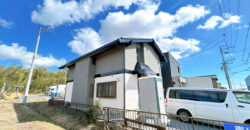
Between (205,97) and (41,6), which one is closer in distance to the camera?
(205,97)

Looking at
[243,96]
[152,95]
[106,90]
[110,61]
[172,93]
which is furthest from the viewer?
[110,61]

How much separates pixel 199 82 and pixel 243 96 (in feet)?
35.5

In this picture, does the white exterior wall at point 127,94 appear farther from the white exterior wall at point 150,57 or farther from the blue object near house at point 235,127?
the blue object near house at point 235,127

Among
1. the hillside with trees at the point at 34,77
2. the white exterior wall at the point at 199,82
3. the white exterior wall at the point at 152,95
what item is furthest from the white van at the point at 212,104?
the hillside with trees at the point at 34,77

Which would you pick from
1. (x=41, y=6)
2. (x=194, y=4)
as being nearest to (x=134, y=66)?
(x=194, y=4)

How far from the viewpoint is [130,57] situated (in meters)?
6.34

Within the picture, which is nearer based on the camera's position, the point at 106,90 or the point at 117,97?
the point at 117,97

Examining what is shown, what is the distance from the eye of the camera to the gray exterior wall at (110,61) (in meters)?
6.26

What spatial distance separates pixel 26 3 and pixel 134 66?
8594 mm

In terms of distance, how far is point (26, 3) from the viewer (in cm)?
676

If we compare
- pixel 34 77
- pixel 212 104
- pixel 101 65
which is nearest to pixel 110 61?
pixel 101 65

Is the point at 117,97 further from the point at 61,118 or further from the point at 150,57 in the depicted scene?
the point at 150,57

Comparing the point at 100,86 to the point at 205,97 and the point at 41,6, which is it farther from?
the point at 41,6

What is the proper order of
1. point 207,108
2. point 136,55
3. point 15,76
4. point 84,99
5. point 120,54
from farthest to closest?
point 15,76, point 84,99, point 136,55, point 120,54, point 207,108
